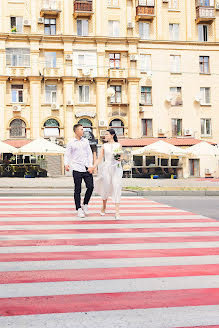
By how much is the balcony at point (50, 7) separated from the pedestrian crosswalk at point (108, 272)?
1261 inches

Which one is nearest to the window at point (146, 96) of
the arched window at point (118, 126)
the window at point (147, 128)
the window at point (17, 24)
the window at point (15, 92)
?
the window at point (147, 128)

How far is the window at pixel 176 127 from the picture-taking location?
130 ft

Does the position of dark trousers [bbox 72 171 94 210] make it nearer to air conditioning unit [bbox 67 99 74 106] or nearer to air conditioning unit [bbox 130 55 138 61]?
air conditioning unit [bbox 67 99 74 106]

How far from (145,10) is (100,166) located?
33275 mm

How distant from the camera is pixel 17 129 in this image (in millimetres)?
37656

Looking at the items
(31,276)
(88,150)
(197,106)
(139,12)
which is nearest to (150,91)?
(197,106)

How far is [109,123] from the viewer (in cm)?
3881

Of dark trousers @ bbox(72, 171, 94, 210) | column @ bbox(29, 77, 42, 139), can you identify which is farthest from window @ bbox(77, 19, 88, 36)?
dark trousers @ bbox(72, 171, 94, 210)

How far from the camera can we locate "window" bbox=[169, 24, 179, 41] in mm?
40281

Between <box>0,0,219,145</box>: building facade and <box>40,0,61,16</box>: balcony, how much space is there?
0.28ft

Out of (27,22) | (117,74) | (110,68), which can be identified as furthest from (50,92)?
(27,22)

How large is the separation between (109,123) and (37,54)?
8.28 metres

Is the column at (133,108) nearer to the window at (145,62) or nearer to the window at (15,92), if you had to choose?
the window at (145,62)

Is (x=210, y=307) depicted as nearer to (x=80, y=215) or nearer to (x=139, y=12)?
(x=80, y=215)
